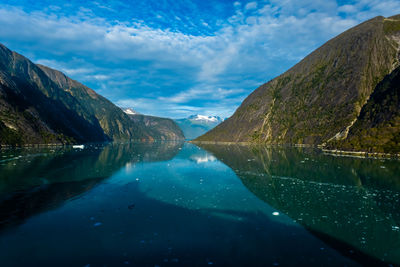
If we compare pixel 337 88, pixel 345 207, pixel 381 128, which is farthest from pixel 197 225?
pixel 337 88

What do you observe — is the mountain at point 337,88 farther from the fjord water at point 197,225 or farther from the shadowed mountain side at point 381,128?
the fjord water at point 197,225

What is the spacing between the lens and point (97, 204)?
69.9ft

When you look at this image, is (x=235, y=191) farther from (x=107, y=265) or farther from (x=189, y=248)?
(x=107, y=265)

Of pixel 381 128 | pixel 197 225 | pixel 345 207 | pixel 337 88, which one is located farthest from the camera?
pixel 337 88

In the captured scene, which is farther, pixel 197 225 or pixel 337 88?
pixel 337 88

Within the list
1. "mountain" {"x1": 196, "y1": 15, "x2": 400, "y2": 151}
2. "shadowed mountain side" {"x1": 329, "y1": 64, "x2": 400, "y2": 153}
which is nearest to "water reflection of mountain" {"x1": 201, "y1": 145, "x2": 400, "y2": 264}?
"shadowed mountain side" {"x1": 329, "y1": 64, "x2": 400, "y2": 153}

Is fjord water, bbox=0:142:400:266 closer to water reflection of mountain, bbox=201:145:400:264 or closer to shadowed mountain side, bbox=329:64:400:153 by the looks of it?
water reflection of mountain, bbox=201:145:400:264

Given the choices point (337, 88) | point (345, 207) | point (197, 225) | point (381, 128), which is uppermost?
point (337, 88)

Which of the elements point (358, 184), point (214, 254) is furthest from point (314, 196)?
point (214, 254)

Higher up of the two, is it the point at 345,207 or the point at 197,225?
the point at 345,207

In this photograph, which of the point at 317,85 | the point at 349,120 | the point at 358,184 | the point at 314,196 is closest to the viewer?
the point at 314,196

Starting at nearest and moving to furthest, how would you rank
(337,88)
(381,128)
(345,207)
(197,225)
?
(197,225), (345,207), (381,128), (337,88)

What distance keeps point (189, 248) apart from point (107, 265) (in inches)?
170

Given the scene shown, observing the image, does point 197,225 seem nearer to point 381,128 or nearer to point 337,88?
point 381,128
